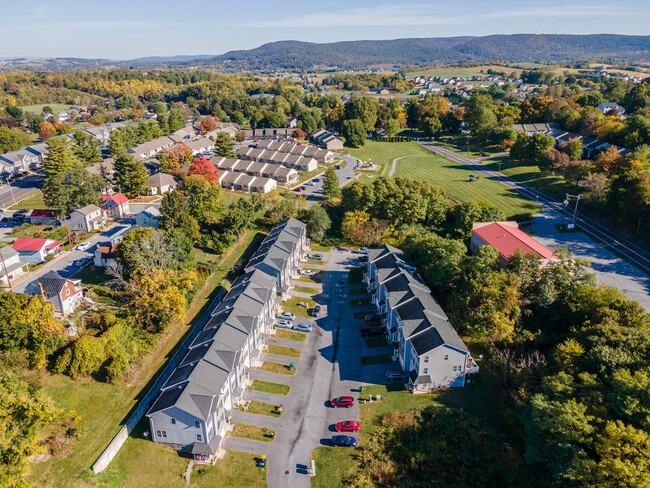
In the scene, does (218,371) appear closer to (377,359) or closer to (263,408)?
(263,408)

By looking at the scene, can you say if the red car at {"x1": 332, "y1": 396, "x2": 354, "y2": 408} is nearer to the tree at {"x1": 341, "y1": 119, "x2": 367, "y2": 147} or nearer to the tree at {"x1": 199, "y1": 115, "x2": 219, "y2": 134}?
the tree at {"x1": 341, "y1": 119, "x2": 367, "y2": 147}

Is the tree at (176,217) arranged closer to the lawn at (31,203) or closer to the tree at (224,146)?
the lawn at (31,203)

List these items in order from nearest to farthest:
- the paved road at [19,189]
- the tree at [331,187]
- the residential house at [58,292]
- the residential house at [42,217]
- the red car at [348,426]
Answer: the red car at [348,426] < the residential house at [58,292] < the residential house at [42,217] < the tree at [331,187] < the paved road at [19,189]

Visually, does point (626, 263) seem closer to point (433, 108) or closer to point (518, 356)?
point (518, 356)

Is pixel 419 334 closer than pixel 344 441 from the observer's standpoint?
No

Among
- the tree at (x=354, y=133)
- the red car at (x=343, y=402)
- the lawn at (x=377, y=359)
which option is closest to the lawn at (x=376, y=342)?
the lawn at (x=377, y=359)

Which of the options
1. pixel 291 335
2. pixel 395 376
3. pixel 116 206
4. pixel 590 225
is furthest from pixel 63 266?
pixel 590 225

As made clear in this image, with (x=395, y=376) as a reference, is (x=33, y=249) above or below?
above
